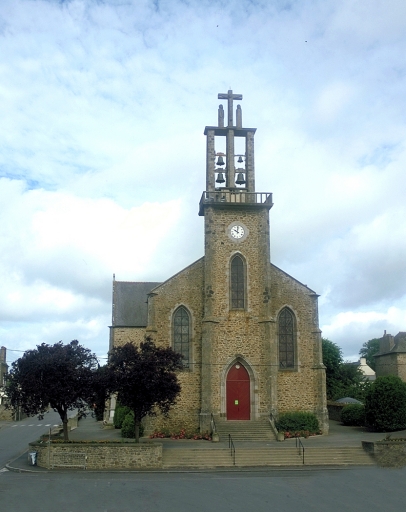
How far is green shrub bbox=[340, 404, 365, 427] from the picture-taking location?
36.2 meters

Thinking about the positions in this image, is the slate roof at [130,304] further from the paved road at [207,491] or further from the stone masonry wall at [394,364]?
the stone masonry wall at [394,364]

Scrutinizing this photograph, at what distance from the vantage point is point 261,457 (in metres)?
23.8

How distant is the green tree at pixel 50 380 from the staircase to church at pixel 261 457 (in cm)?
461

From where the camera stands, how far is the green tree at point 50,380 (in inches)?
945

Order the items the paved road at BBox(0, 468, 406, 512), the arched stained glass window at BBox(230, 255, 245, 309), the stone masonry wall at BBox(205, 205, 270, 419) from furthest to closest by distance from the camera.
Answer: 1. the arched stained glass window at BBox(230, 255, 245, 309)
2. the stone masonry wall at BBox(205, 205, 270, 419)
3. the paved road at BBox(0, 468, 406, 512)

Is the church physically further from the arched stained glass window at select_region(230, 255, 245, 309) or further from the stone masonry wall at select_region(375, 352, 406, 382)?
the stone masonry wall at select_region(375, 352, 406, 382)

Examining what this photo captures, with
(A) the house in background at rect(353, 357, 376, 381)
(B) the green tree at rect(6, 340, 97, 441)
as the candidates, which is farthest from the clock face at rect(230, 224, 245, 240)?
(A) the house in background at rect(353, 357, 376, 381)

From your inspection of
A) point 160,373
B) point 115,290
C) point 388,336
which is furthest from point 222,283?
point 388,336

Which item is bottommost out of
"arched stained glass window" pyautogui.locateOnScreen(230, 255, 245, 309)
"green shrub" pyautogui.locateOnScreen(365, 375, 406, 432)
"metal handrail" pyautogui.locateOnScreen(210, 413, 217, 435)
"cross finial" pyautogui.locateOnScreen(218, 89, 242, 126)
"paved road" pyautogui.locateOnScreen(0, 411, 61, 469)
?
"paved road" pyautogui.locateOnScreen(0, 411, 61, 469)

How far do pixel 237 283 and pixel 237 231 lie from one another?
3.03 m

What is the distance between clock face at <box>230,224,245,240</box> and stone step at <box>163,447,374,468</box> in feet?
41.2

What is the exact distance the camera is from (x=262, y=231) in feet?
108

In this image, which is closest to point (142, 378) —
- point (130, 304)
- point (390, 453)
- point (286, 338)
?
point (390, 453)

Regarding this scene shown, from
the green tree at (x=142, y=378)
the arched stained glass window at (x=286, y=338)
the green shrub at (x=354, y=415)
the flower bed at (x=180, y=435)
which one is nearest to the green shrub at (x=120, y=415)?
the flower bed at (x=180, y=435)
